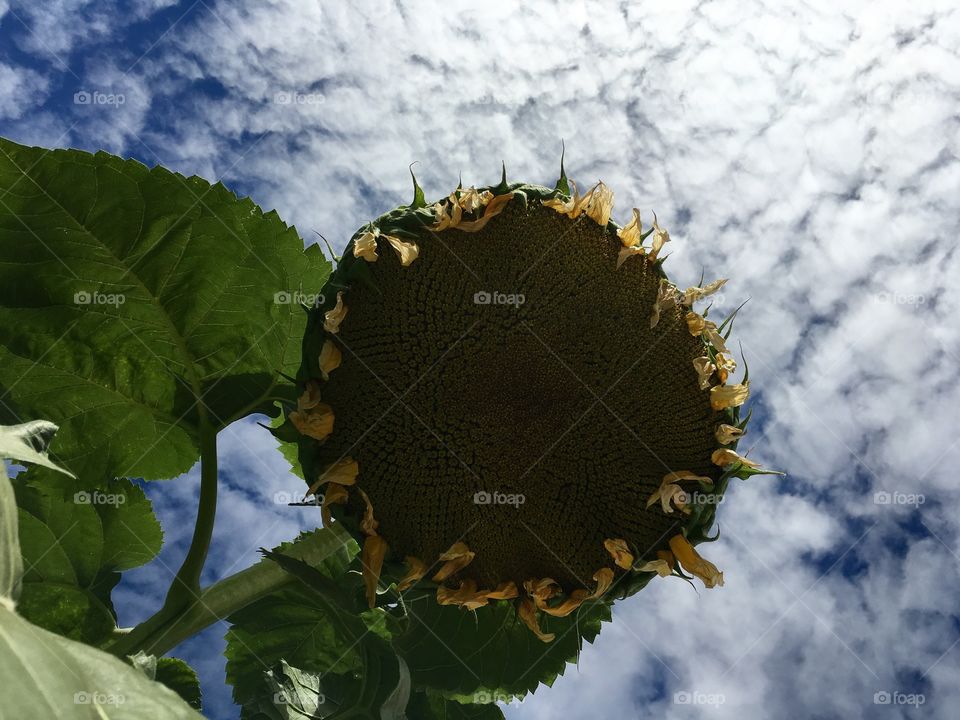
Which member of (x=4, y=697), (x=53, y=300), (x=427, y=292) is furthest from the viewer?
(x=53, y=300)

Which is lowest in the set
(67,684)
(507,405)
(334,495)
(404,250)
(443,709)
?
(443,709)

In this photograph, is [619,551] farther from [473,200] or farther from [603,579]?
[473,200]

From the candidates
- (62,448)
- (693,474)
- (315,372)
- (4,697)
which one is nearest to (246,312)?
(315,372)

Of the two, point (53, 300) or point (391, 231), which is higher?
point (391, 231)

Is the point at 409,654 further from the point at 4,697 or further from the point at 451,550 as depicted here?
the point at 4,697

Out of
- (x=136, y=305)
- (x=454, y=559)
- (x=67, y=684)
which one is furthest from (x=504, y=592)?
(x=67, y=684)

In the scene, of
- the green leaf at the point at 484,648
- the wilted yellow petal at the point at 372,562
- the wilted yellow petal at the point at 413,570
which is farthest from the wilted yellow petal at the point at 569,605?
the wilted yellow petal at the point at 372,562
